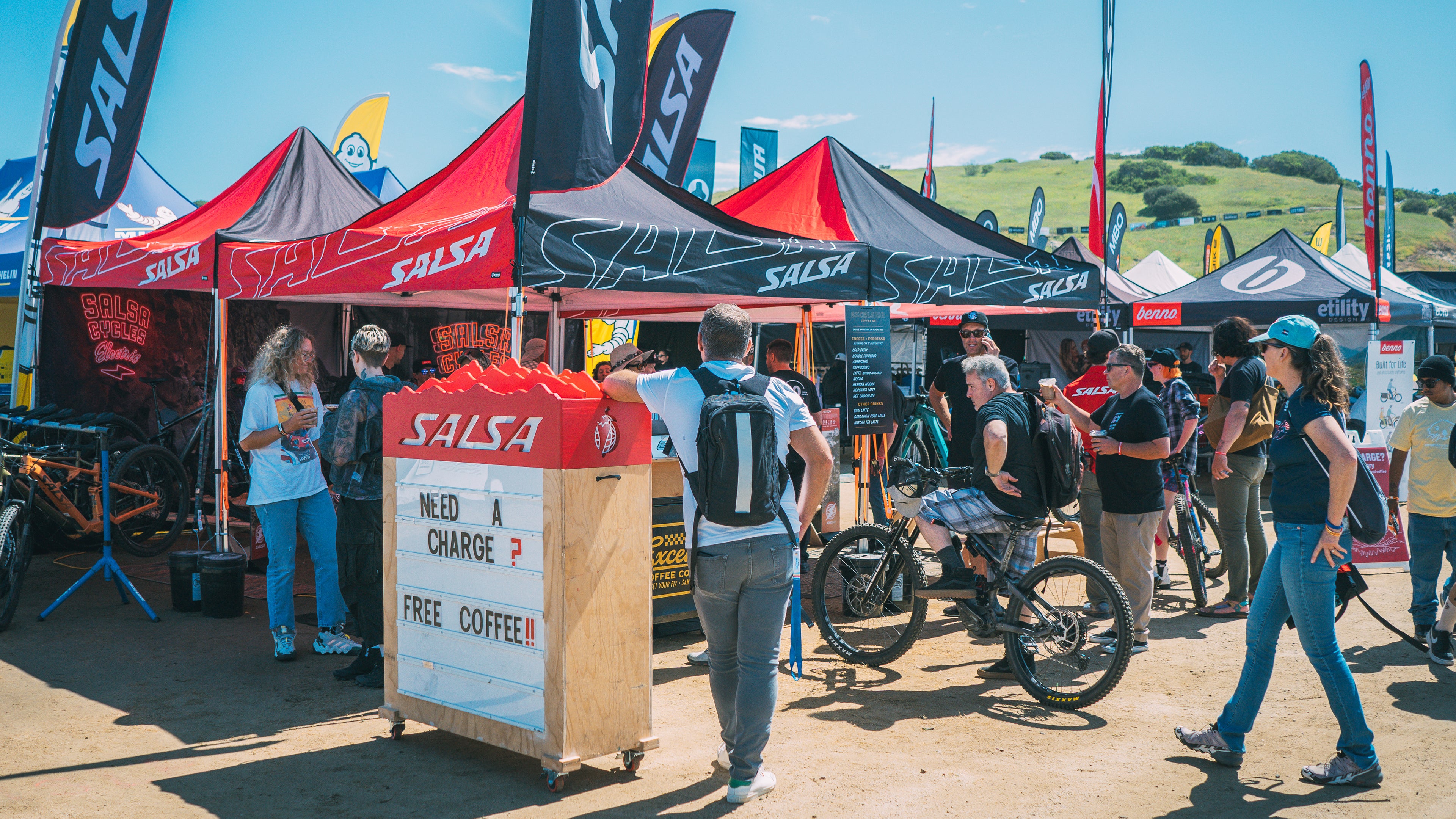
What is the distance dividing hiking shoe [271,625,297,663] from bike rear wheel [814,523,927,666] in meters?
2.86

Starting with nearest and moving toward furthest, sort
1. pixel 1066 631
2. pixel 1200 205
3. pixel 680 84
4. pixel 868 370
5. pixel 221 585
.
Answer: pixel 1066 631 → pixel 221 585 → pixel 868 370 → pixel 680 84 → pixel 1200 205

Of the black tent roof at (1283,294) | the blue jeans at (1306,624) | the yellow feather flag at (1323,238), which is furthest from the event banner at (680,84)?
the yellow feather flag at (1323,238)

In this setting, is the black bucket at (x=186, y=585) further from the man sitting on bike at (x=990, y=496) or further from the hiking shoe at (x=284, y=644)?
the man sitting on bike at (x=990, y=496)

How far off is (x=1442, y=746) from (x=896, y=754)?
7.55ft

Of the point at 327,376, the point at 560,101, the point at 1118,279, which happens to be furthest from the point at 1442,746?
the point at 1118,279

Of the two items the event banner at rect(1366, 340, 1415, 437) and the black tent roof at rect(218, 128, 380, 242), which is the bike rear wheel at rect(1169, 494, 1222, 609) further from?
the black tent roof at rect(218, 128, 380, 242)

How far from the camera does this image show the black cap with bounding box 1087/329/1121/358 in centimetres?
636

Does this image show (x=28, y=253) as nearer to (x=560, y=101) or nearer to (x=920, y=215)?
(x=560, y=101)

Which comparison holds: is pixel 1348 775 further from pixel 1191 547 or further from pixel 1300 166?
pixel 1300 166

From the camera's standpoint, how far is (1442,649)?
5410 mm

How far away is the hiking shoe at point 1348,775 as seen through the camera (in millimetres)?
3723

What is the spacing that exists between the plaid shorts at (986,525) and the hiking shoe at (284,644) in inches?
138

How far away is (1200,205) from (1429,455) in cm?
9300

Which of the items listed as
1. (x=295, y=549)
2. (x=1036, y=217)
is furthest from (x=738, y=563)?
(x=1036, y=217)
